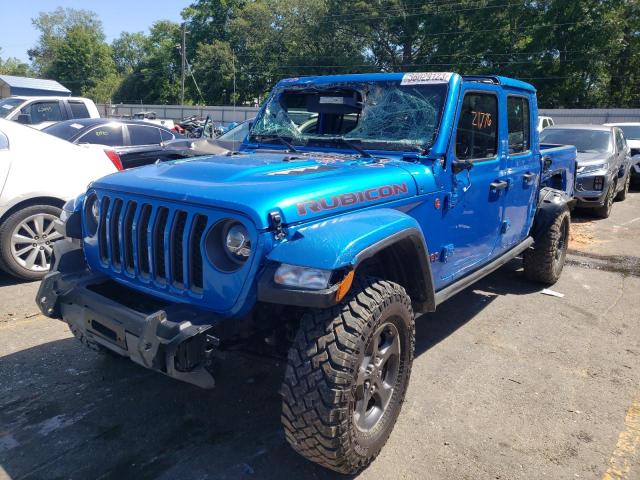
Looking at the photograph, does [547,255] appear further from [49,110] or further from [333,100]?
[49,110]

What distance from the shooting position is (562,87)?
36.2 metres

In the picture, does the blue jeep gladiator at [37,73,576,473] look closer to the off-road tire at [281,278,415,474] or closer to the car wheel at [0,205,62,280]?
the off-road tire at [281,278,415,474]

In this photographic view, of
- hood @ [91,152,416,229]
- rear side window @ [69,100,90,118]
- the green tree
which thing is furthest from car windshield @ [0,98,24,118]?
the green tree

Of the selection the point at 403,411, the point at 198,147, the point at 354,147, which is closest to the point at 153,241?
the point at 354,147

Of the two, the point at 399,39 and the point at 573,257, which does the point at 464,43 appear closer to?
the point at 399,39

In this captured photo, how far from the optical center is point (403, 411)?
130 inches

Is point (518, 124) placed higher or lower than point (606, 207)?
higher

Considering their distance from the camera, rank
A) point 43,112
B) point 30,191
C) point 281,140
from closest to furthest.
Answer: point 281,140
point 30,191
point 43,112

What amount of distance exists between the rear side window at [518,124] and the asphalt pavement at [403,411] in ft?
5.18

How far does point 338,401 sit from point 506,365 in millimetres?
2101

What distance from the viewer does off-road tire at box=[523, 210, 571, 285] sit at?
18.0 feet

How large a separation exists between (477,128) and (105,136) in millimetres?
6276

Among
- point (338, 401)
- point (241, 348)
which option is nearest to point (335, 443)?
point (338, 401)

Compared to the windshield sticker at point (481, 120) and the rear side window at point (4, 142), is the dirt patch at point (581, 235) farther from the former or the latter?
the rear side window at point (4, 142)
